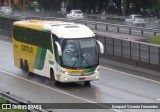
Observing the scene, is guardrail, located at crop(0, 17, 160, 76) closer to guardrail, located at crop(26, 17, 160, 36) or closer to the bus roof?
the bus roof

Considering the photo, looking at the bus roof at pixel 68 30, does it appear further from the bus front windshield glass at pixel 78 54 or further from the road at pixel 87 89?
the road at pixel 87 89

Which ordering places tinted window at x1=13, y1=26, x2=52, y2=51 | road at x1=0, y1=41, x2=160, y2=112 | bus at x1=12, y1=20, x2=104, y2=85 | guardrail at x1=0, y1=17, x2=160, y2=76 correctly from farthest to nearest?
guardrail at x1=0, y1=17, x2=160, y2=76
tinted window at x1=13, y1=26, x2=52, y2=51
bus at x1=12, y1=20, x2=104, y2=85
road at x1=0, y1=41, x2=160, y2=112

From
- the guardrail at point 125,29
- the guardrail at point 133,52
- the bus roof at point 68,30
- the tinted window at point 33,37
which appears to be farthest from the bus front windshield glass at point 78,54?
the guardrail at point 125,29

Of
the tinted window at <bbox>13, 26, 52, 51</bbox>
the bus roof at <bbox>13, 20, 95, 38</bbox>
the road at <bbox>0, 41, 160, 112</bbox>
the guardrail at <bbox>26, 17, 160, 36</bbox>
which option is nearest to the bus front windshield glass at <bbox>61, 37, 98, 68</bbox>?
the bus roof at <bbox>13, 20, 95, 38</bbox>

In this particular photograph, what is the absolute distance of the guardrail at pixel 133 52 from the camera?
29.3 meters

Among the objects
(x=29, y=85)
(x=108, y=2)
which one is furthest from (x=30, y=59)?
(x=108, y=2)

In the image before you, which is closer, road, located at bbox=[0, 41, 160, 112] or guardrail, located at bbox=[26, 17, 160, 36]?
road, located at bbox=[0, 41, 160, 112]

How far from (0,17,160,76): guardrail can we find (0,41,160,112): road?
1.31 meters

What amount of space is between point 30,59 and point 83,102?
7.92 metres

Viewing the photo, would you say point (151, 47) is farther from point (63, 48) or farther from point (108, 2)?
point (108, 2)

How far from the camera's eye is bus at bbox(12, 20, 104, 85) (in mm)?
24719

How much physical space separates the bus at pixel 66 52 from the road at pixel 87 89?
631 mm

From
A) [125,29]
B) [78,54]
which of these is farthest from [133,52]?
[125,29]

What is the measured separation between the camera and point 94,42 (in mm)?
25422
